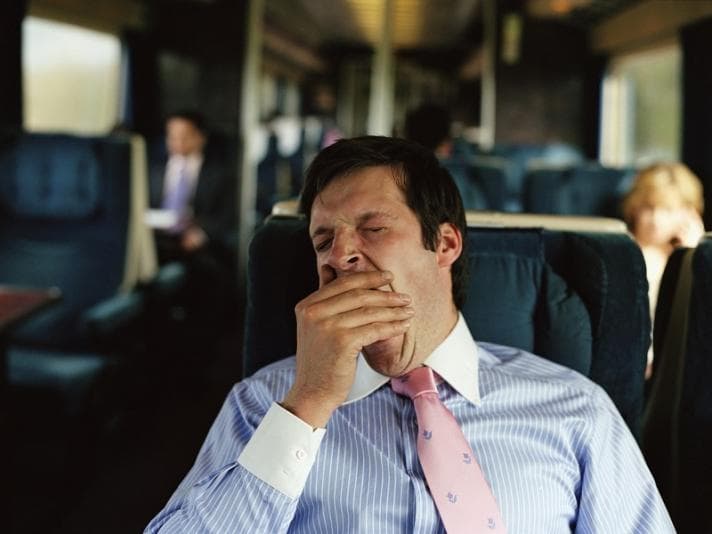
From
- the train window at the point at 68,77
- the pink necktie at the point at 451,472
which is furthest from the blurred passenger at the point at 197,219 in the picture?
the pink necktie at the point at 451,472

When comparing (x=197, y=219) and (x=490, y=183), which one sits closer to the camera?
(x=490, y=183)

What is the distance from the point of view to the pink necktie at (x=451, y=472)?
3.57ft

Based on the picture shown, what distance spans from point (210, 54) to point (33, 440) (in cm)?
356

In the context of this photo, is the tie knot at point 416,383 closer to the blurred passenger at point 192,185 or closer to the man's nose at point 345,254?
the man's nose at point 345,254

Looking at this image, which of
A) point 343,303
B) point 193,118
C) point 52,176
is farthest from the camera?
point 193,118

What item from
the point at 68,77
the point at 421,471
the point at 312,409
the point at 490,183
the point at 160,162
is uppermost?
the point at 68,77

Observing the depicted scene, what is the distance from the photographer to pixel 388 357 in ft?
3.94

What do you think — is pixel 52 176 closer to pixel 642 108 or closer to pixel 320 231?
pixel 320 231

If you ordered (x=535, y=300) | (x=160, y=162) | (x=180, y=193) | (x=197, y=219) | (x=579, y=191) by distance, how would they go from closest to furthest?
(x=535, y=300) < (x=579, y=191) < (x=197, y=219) < (x=180, y=193) < (x=160, y=162)

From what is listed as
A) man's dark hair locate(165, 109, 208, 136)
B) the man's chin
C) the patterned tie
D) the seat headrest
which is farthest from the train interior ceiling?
the man's chin

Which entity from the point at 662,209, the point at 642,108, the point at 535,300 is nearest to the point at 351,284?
the point at 535,300

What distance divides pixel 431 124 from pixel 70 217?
6.32ft

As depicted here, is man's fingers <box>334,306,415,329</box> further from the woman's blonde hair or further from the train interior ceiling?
the woman's blonde hair

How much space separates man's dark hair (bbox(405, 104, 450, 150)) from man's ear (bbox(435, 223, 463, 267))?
2824 millimetres
